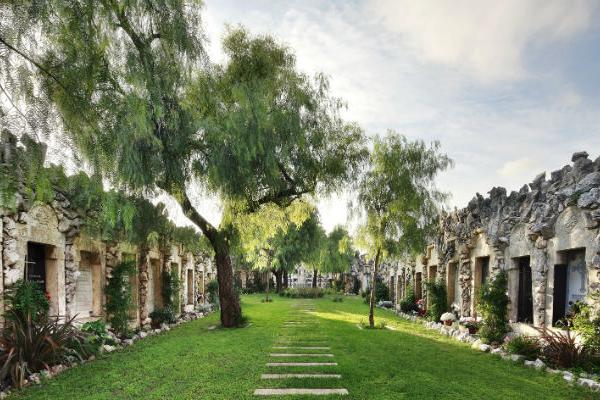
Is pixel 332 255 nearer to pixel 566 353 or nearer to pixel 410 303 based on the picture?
pixel 410 303

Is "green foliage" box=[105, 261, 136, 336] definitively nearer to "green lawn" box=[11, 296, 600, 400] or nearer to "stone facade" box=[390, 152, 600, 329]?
"green lawn" box=[11, 296, 600, 400]

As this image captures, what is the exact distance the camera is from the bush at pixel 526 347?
7758 mm

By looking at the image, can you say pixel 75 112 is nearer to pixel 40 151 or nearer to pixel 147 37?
pixel 40 151

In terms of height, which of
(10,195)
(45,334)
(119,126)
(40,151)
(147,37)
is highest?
(147,37)

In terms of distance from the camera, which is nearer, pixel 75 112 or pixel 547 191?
pixel 75 112

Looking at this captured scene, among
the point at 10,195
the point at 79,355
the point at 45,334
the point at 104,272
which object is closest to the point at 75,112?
the point at 10,195

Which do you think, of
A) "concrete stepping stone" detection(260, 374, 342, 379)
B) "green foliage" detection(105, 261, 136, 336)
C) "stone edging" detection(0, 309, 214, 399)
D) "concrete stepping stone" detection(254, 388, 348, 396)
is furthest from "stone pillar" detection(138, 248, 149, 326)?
"concrete stepping stone" detection(254, 388, 348, 396)

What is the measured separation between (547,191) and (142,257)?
10.0 metres

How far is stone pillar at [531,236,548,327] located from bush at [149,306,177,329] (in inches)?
376

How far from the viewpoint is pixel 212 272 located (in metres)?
23.5

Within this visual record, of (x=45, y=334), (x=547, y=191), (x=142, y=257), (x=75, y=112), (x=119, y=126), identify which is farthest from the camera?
(x=142, y=257)

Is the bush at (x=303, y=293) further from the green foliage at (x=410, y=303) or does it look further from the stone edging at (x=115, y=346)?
the stone edging at (x=115, y=346)

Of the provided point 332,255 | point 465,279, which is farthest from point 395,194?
point 332,255

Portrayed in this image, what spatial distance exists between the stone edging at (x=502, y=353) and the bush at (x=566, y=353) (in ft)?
0.65
